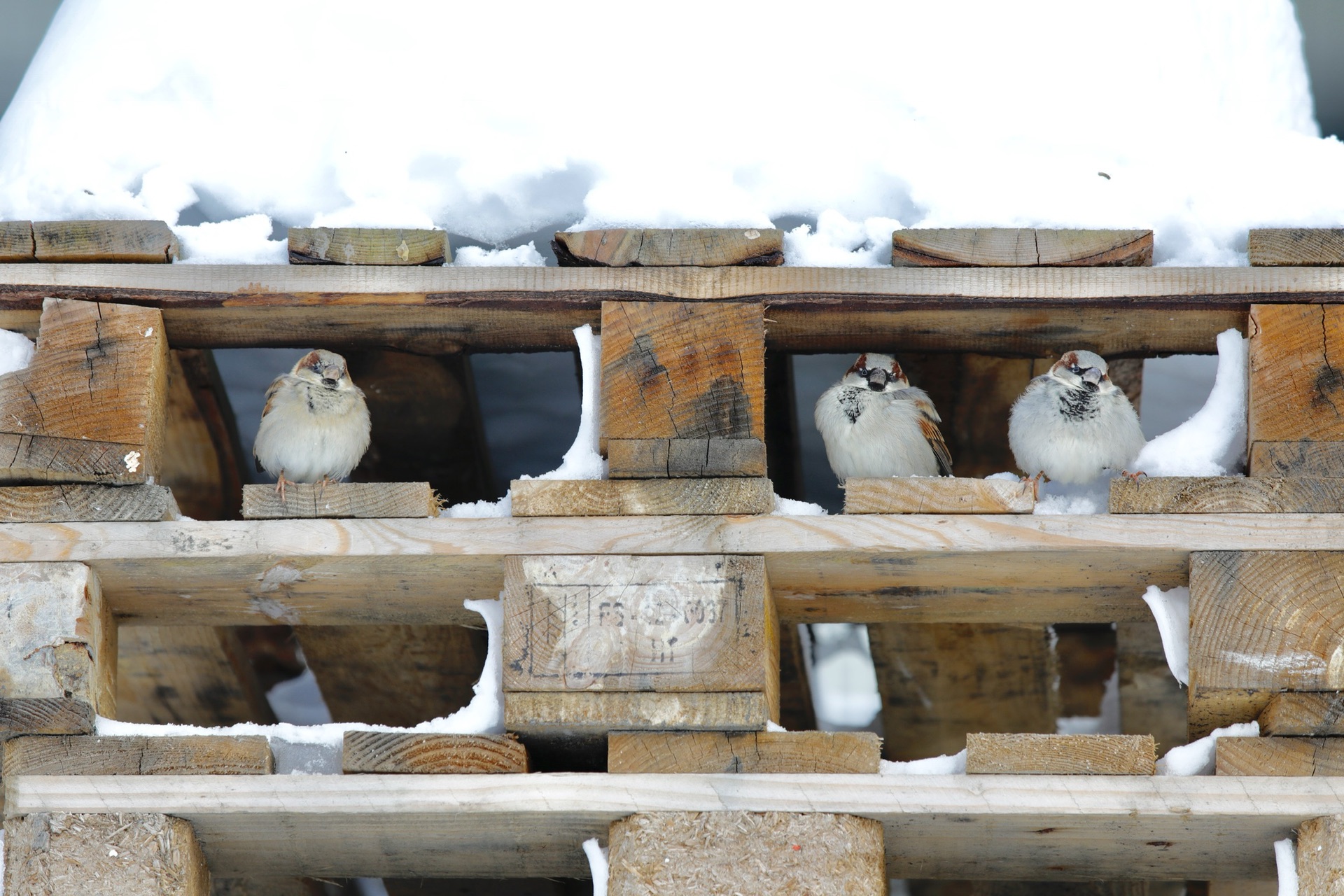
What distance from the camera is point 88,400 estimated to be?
219 cm

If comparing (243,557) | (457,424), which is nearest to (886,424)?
(457,424)

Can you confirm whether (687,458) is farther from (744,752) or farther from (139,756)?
(139,756)

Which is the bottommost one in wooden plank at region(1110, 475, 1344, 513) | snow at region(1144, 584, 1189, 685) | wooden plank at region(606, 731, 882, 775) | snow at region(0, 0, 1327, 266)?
wooden plank at region(606, 731, 882, 775)

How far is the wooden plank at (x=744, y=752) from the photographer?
1931 mm

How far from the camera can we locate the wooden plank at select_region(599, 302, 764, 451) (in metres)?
2.15

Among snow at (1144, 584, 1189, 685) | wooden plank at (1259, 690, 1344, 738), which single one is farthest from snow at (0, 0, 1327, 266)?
wooden plank at (1259, 690, 1344, 738)

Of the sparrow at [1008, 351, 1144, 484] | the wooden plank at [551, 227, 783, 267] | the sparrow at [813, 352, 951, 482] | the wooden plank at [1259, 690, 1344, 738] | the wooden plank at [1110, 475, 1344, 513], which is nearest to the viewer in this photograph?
the wooden plank at [1259, 690, 1344, 738]

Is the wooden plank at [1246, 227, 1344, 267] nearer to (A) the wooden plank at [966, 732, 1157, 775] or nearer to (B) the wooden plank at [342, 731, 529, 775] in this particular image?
(A) the wooden plank at [966, 732, 1157, 775]

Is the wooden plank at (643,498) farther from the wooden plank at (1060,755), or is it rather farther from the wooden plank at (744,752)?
the wooden plank at (1060,755)

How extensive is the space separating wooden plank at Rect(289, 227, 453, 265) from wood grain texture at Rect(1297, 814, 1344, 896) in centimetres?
163

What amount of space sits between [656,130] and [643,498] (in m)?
0.76

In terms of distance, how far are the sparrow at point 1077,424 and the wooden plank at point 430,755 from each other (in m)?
1.16

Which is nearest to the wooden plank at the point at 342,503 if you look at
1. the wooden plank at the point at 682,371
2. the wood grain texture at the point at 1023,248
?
the wooden plank at the point at 682,371

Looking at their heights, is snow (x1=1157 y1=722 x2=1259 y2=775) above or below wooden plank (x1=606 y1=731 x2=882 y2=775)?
below
